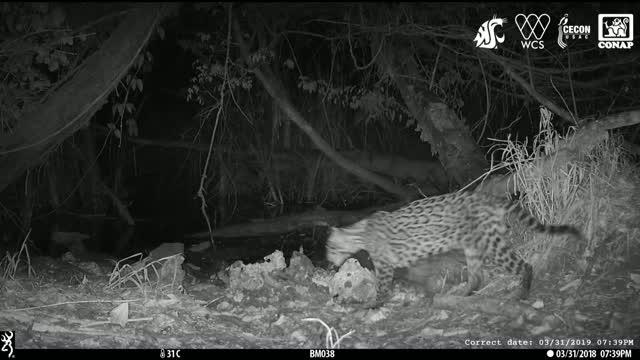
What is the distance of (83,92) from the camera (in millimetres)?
5594

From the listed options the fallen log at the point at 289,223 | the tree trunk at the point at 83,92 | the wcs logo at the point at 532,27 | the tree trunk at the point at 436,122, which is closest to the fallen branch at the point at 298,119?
the fallen log at the point at 289,223

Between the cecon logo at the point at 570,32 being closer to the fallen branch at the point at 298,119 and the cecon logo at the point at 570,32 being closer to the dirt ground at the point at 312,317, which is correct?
the fallen branch at the point at 298,119

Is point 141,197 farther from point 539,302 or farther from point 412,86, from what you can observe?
point 539,302

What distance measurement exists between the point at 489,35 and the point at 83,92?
4585 mm

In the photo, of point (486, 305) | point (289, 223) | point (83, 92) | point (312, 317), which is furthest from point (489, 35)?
point (83, 92)

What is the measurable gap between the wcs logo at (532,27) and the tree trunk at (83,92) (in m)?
4.19

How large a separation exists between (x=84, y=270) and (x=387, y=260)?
10.1 ft

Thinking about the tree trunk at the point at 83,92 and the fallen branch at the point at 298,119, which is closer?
the tree trunk at the point at 83,92

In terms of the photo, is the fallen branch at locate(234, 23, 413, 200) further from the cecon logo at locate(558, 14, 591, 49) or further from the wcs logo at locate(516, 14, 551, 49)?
the cecon logo at locate(558, 14, 591, 49)

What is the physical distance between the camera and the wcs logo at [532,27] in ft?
24.8

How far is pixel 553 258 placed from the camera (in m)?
5.17

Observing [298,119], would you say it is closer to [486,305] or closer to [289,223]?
[289,223]

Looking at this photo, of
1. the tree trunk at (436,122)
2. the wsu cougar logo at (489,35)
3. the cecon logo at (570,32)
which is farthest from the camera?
the cecon logo at (570,32)

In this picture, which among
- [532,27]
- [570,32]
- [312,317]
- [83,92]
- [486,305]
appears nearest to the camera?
[486,305]
